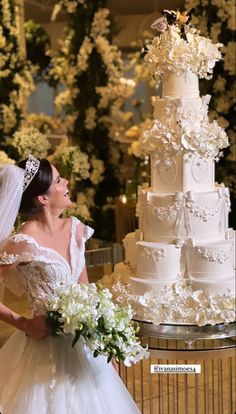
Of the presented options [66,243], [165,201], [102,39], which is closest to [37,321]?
[66,243]

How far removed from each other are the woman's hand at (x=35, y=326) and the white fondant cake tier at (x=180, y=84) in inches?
66.0

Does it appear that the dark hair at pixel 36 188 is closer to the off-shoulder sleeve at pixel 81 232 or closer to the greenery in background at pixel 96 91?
the off-shoulder sleeve at pixel 81 232

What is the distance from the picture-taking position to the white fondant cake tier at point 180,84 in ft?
12.2

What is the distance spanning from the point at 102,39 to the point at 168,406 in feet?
14.2

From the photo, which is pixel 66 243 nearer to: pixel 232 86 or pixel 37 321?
pixel 37 321

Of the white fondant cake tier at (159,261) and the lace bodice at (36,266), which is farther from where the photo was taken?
the white fondant cake tier at (159,261)

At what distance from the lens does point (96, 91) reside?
23.2 ft

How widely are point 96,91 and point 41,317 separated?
4.85 m

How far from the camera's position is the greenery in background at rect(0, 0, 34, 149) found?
608 cm

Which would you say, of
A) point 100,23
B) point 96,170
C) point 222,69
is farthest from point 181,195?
point 100,23

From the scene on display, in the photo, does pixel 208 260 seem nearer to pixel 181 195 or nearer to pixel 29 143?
pixel 181 195

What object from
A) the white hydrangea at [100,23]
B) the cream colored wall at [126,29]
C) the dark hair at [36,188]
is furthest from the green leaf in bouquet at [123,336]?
the cream colored wall at [126,29]

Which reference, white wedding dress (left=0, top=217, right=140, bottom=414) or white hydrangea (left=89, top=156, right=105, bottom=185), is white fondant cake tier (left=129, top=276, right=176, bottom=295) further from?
white hydrangea (left=89, top=156, right=105, bottom=185)

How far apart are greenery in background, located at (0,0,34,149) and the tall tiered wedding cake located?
8.68ft
